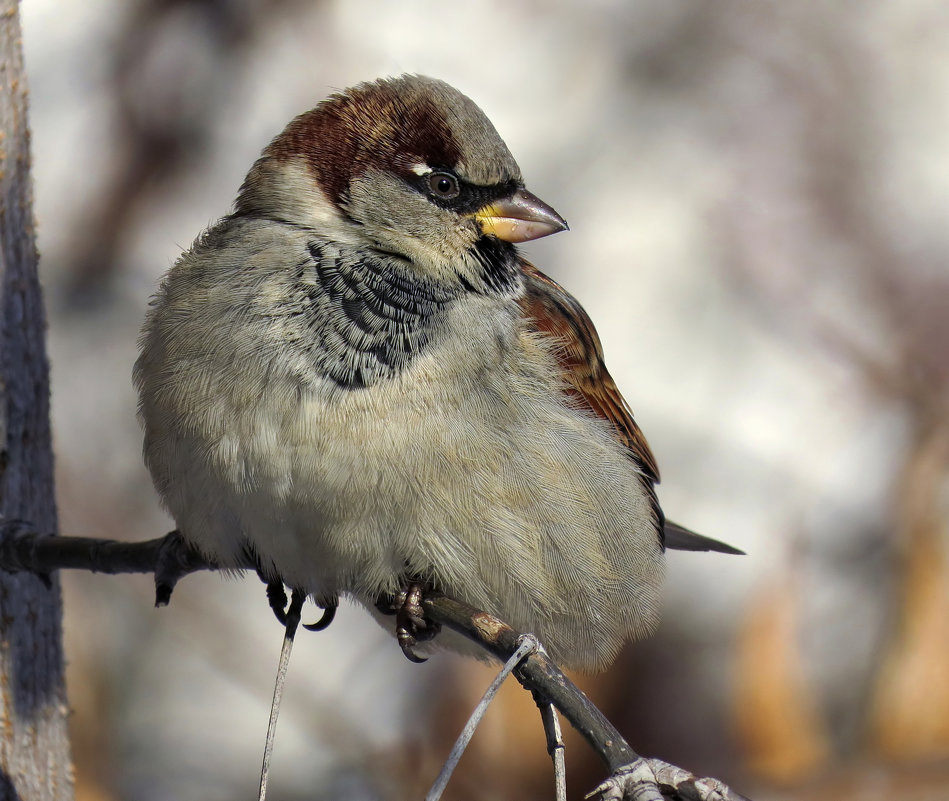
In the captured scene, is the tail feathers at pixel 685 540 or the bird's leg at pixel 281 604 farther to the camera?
the tail feathers at pixel 685 540

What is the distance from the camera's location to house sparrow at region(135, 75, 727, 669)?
174 cm

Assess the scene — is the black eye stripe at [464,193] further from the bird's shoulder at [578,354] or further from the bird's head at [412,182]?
the bird's shoulder at [578,354]

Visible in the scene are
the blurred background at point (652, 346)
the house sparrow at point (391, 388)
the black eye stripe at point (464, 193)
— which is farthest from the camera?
the blurred background at point (652, 346)

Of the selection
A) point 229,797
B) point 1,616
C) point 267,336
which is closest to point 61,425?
point 229,797

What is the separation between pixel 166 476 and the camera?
195 cm

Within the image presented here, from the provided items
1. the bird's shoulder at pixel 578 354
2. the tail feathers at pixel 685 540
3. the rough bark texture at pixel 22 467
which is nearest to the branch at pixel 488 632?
the rough bark texture at pixel 22 467

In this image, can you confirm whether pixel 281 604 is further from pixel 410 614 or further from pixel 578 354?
pixel 578 354

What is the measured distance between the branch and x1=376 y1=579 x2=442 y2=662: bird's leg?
1.7 inches

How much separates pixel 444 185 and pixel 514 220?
135 mm

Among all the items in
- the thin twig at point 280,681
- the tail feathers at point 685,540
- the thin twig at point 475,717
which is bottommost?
the thin twig at point 280,681

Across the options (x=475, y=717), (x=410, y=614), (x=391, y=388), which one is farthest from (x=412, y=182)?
(x=475, y=717)

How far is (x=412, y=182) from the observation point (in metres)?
1.99

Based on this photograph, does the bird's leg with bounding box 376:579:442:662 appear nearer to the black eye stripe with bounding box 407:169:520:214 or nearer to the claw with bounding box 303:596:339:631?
the claw with bounding box 303:596:339:631

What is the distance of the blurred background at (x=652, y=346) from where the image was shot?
3584 millimetres
